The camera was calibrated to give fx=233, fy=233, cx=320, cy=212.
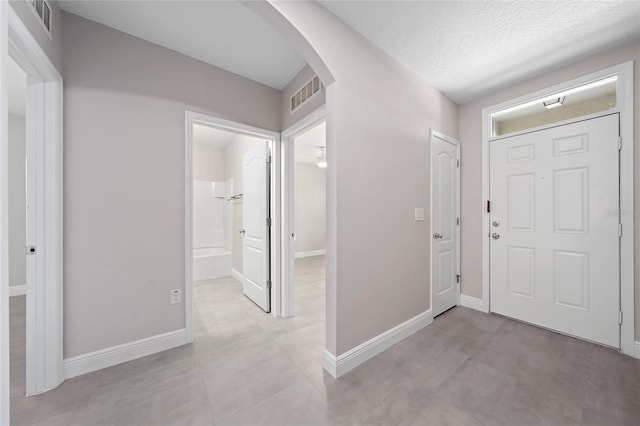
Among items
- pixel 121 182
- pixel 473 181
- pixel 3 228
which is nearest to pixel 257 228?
pixel 121 182

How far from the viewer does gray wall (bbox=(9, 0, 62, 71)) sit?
120 cm

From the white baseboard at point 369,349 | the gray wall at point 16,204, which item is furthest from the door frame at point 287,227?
the gray wall at point 16,204

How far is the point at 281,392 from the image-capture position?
1516mm

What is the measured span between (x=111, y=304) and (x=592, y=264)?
4.11 metres

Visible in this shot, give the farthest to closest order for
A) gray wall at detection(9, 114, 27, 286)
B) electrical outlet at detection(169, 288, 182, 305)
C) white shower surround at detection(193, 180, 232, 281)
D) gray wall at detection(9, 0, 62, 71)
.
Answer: white shower surround at detection(193, 180, 232, 281) → gray wall at detection(9, 114, 27, 286) → electrical outlet at detection(169, 288, 182, 305) → gray wall at detection(9, 0, 62, 71)

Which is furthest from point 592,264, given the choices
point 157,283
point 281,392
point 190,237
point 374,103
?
point 157,283

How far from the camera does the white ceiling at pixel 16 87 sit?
232 cm

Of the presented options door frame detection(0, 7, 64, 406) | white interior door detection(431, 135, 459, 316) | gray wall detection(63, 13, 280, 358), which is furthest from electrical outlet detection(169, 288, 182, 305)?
white interior door detection(431, 135, 459, 316)

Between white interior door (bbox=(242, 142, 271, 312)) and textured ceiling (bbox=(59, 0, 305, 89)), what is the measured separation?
89cm

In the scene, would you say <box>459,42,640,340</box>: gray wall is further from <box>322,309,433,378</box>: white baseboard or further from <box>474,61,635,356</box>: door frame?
<box>322,309,433,378</box>: white baseboard

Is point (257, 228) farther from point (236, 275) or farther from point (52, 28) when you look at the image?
point (52, 28)

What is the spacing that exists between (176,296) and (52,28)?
6.80 ft

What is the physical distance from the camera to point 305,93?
232 cm

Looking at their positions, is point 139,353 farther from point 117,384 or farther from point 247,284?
point 247,284
